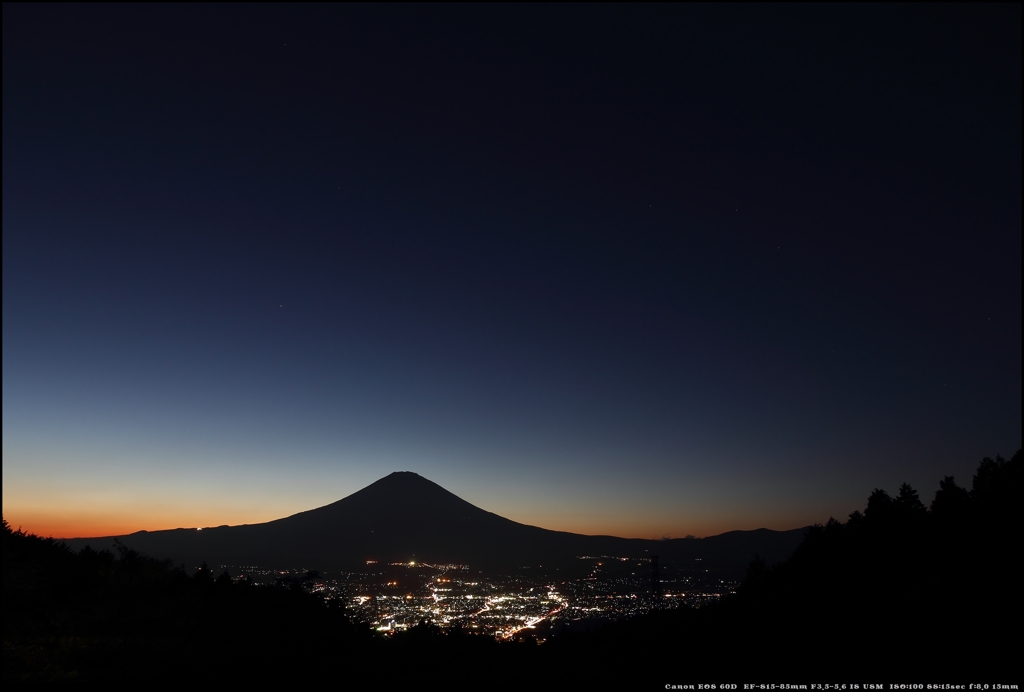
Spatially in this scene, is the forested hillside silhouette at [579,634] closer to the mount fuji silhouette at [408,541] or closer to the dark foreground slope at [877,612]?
the dark foreground slope at [877,612]

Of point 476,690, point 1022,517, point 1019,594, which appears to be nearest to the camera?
point 476,690

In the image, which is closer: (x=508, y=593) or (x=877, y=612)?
(x=877, y=612)

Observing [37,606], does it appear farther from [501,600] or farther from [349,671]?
[501,600]

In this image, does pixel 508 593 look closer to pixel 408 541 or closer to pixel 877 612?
pixel 877 612

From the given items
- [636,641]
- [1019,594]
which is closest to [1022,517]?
[1019,594]

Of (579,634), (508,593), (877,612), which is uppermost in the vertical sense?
(877,612)

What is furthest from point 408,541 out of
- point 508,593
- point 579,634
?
point 579,634

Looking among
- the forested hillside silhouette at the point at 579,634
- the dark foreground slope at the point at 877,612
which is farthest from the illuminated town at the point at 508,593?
the dark foreground slope at the point at 877,612
